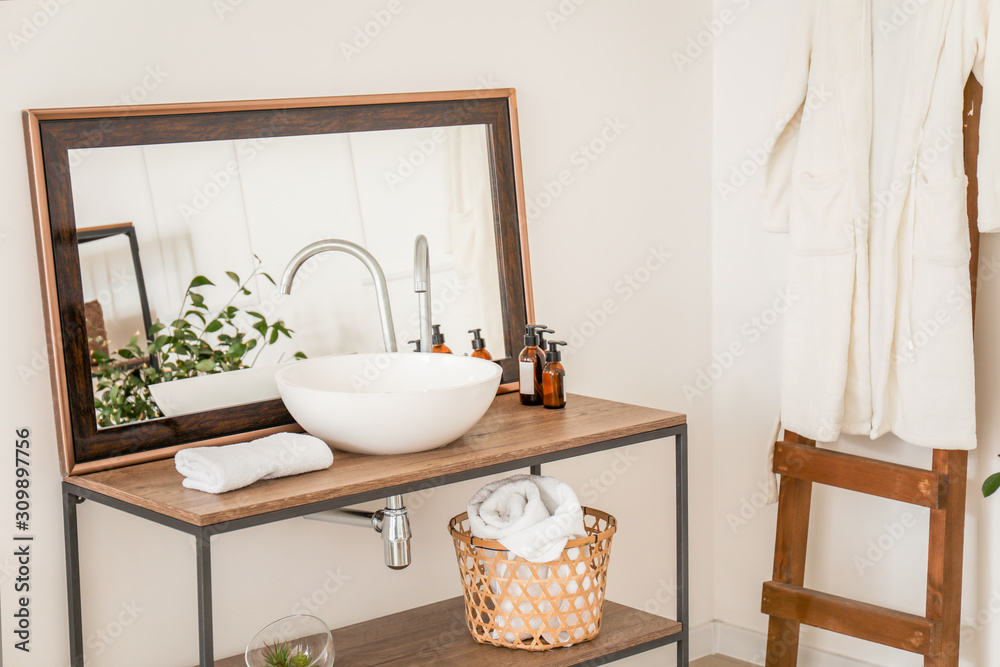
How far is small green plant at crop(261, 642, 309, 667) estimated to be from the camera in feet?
5.19

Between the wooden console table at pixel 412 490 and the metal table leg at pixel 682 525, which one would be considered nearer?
the wooden console table at pixel 412 490

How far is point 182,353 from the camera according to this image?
1.68 m

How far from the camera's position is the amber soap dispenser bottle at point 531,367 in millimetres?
1908

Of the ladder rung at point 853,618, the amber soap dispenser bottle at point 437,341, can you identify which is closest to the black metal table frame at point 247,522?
the amber soap dispenser bottle at point 437,341

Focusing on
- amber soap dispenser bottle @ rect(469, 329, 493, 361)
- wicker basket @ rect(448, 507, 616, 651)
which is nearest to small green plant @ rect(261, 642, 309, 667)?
wicker basket @ rect(448, 507, 616, 651)

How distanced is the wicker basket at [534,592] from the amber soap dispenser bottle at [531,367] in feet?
1.05

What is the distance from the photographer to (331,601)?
6.38 feet

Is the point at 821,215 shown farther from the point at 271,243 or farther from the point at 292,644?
the point at 292,644

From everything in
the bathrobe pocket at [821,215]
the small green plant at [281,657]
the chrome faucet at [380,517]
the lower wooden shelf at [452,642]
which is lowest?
the lower wooden shelf at [452,642]

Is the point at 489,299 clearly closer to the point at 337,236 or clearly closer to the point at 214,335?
the point at 337,236

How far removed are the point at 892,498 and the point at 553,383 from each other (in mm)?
844

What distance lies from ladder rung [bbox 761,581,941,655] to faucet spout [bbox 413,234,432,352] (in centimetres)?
109

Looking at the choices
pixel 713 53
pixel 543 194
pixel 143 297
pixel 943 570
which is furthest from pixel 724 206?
pixel 143 297

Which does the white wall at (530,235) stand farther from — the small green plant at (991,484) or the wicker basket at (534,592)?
the small green plant at (991,484)
